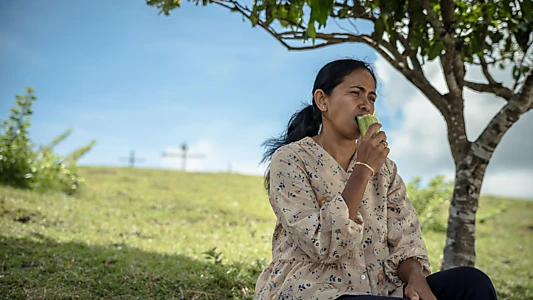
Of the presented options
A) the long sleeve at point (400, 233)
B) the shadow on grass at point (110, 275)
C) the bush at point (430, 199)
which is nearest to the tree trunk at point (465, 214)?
the shadow on grass at point (110, 275)

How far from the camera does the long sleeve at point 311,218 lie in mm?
2432

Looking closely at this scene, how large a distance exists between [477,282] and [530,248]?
33.5 ft

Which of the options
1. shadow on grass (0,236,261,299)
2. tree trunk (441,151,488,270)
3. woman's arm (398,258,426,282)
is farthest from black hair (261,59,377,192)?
tree trunk (441,151,488,270)

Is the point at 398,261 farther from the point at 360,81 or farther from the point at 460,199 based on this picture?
the point at 460,199

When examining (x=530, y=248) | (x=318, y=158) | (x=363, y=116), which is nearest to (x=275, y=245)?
(x=318, y=158)

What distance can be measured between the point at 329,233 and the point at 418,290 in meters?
0.60

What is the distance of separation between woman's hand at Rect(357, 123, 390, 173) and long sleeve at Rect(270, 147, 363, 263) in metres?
0.26

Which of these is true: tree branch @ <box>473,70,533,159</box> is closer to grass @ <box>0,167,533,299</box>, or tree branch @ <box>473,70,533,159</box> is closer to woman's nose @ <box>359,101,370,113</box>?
grass @ <box>0,167,533,299</box>

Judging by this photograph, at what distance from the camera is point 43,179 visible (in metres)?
11.0

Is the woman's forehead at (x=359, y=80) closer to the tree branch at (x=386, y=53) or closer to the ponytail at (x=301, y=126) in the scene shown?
the ponytail at (x=301, y=126)

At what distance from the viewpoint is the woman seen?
2467 mm

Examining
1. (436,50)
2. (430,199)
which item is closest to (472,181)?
(436,50)

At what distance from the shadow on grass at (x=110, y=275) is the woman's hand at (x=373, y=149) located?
221 cm

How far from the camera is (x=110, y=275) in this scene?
16.2 ft
